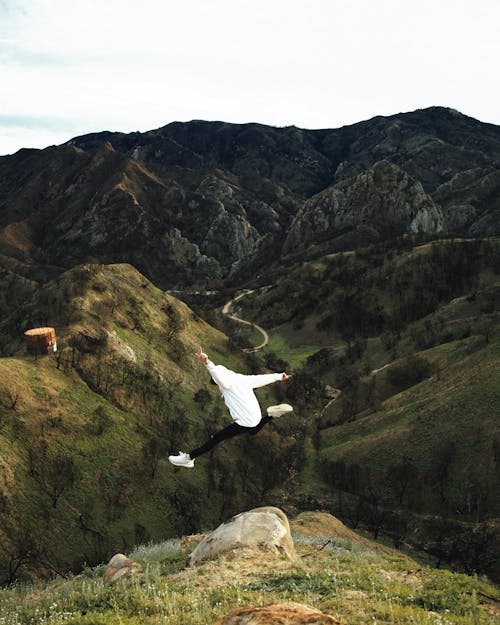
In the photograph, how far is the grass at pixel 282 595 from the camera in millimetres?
9055

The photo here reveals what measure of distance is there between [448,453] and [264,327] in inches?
3655

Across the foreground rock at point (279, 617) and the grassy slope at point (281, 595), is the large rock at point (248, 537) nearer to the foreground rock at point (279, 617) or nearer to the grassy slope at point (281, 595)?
the grassy slope at point (281, 595)

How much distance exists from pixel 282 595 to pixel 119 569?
26.8ft

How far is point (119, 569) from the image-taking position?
16.1 metres

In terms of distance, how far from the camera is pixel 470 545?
3131 centimetres

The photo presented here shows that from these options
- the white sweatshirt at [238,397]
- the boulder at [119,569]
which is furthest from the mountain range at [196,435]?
the white sweatshirt at [238,397]

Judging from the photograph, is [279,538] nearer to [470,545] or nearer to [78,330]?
[470,545]

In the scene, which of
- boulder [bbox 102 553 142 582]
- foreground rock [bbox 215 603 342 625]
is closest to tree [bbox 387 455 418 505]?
boulder [bbox 102 553 142 582]

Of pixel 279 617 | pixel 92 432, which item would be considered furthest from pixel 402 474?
pixel 279 617

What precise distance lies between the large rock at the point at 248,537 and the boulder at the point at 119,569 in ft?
6.17

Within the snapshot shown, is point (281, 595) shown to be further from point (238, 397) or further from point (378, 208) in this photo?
point (378, 208)

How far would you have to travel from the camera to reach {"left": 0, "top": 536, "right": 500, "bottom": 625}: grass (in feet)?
29.7

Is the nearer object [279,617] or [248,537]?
[279,617]

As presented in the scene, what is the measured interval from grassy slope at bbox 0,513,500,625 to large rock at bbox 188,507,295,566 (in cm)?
60
